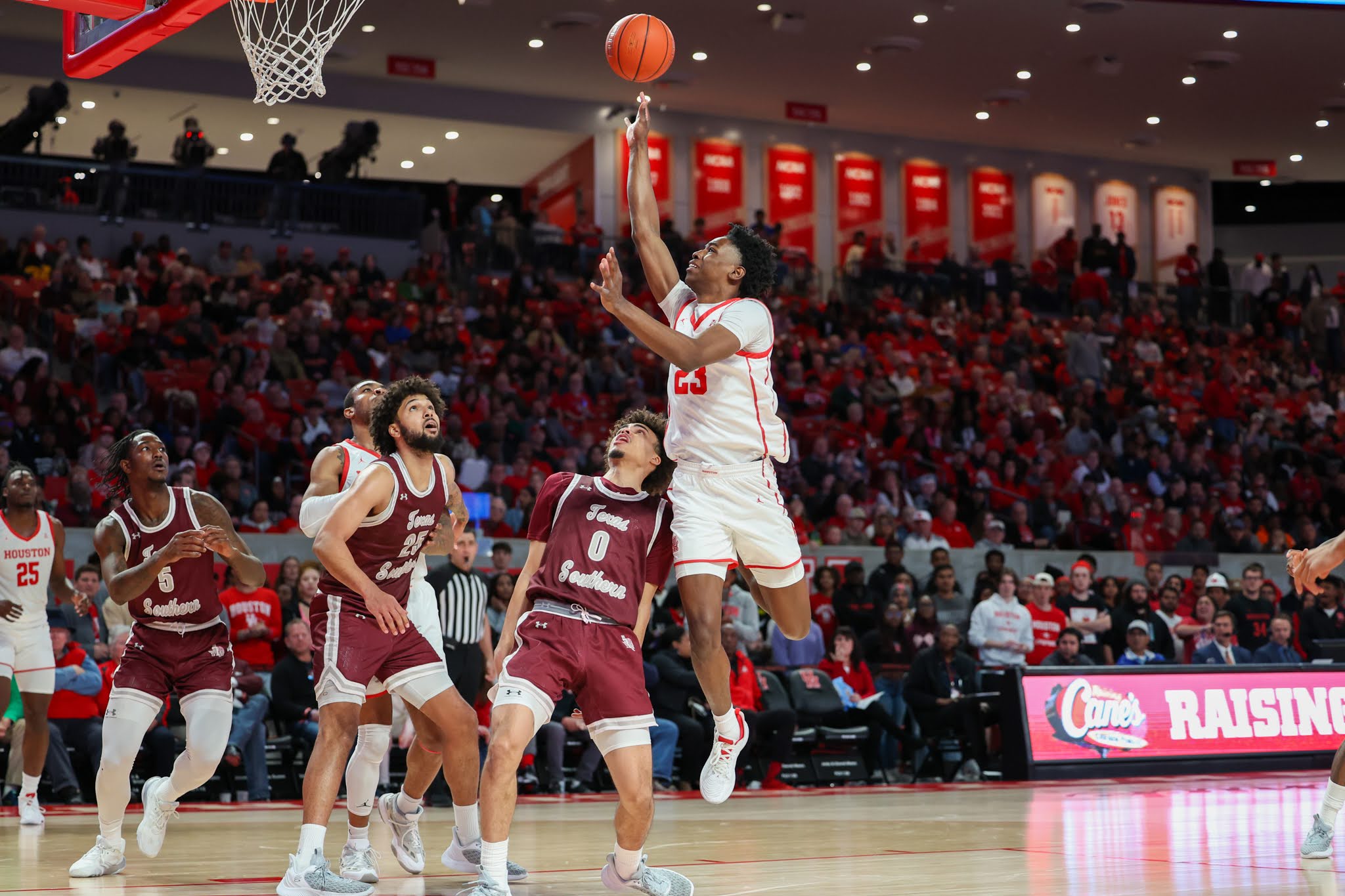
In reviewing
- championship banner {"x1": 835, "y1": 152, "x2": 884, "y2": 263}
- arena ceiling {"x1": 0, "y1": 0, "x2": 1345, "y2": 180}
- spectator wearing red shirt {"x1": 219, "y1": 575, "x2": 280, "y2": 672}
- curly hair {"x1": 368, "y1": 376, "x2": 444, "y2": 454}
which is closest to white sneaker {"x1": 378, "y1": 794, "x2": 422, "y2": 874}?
curly hair {"x1": 368, "y1": 376, "x2": 444, "y2": 454}

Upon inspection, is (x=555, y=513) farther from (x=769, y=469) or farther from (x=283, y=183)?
(x=283, y=183)

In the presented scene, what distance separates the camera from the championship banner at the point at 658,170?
89.1 feet

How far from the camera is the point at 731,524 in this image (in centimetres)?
609

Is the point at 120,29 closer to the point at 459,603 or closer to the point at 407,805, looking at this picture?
the point at 459,603

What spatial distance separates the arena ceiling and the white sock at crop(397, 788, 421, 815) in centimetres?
1683

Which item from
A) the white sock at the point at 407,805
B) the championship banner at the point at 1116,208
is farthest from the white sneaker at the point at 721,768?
the championship banner at the point at 1116,208

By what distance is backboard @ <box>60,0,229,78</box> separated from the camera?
309 inches

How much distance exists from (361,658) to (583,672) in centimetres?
97

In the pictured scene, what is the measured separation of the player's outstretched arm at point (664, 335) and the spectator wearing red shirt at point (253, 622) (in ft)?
21.7

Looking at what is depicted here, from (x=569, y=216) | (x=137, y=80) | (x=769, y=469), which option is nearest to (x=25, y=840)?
(x=769, y=469)

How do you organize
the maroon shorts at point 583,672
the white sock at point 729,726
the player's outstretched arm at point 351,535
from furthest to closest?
the white sock at point 729,726 < the player's outstretched arm at point 351,535 < the maroon shorts at point 583,672

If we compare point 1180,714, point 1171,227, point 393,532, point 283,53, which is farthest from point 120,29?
point 1171,227

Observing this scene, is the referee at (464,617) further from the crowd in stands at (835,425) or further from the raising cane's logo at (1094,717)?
the raising cane's logo at (1094,717)

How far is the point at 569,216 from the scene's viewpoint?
2781 centimetres
